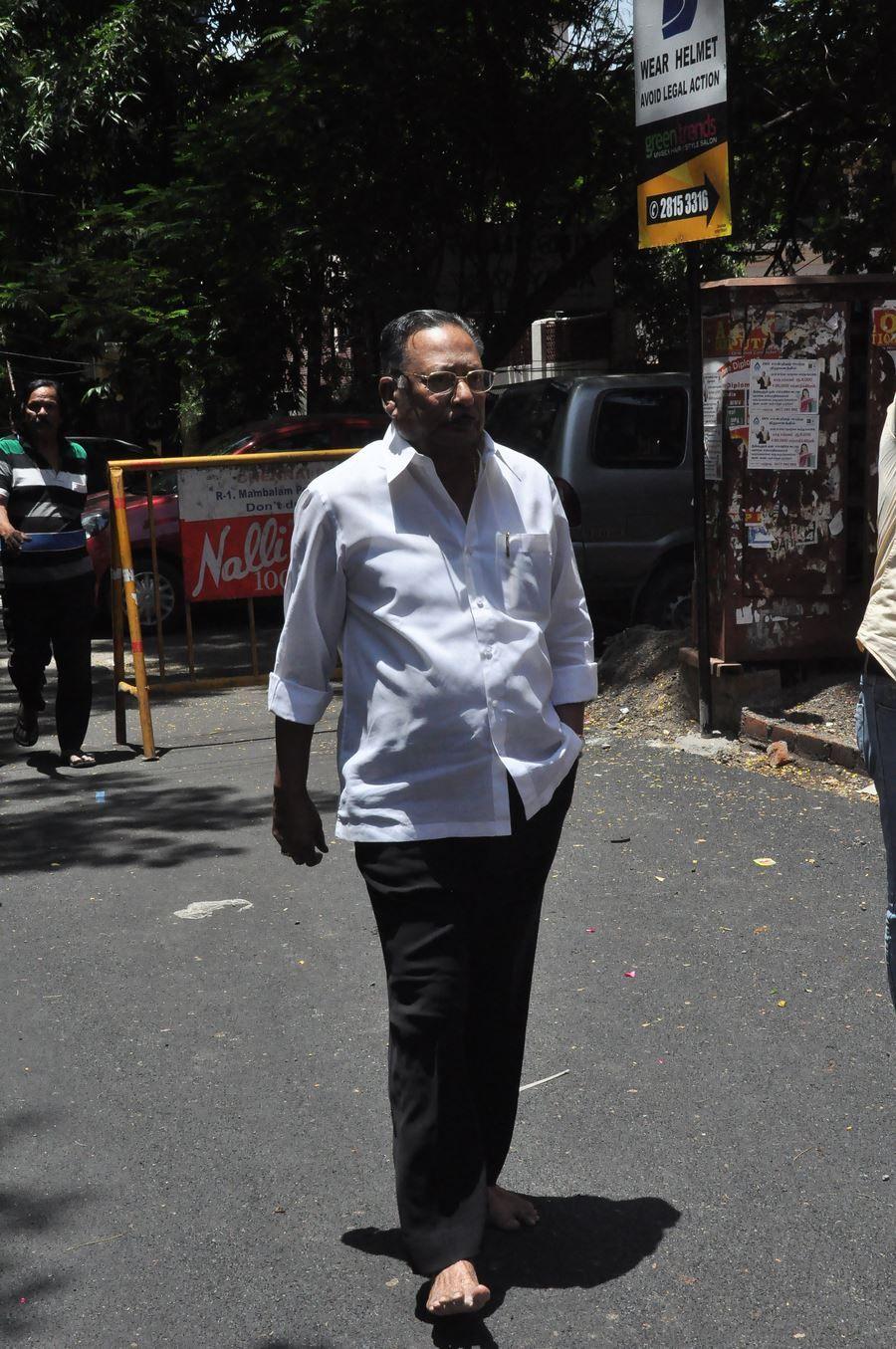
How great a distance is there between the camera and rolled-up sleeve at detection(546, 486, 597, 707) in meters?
3.38

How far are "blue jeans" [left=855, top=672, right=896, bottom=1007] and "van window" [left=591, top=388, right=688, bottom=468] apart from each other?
7333mm

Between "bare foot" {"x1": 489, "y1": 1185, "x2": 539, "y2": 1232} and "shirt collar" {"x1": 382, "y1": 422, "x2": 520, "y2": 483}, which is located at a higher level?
"shirt collar" {"x1": 382, "y1": 422, "x2": 520, "y2": 483}

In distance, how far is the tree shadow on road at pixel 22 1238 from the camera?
3168 mm

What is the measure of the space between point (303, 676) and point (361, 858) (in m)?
0.39

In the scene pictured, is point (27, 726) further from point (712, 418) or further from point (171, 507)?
point (171, 507)

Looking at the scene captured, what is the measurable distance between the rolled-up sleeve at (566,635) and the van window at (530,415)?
7.26 metres

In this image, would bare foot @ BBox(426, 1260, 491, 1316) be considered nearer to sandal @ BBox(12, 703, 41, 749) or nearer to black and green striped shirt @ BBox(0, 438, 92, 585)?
black and green striped shirt @ BBox(0, 438, 92, 585)

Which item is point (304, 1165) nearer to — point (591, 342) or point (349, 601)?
point (349, 601)

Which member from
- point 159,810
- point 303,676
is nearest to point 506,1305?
point 303,676

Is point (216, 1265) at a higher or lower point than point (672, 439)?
lower

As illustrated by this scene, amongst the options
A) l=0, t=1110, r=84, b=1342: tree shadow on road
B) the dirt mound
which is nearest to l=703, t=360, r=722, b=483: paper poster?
the dirt mound

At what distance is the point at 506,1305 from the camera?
316 cm

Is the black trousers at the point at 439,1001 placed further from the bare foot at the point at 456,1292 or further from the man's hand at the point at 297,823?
the man's hand at the point at 297,823

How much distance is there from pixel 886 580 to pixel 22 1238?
2.36 m
